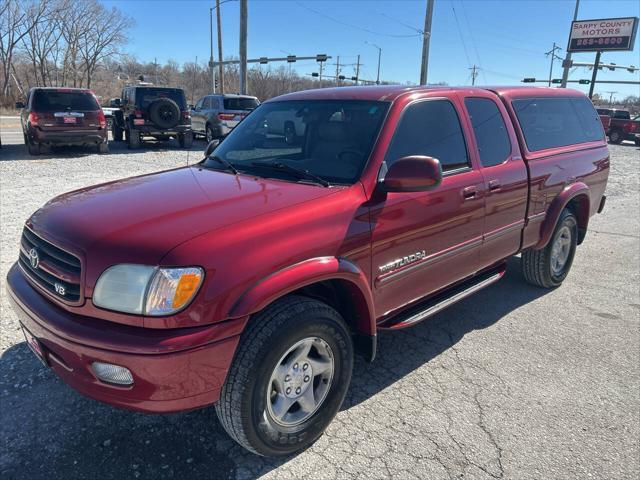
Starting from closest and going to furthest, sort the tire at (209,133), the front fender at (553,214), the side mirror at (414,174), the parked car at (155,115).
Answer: the side mirror at (414,174) < the front fender at (553,214) < the parked car at (155,115) < the tire at (209,133)

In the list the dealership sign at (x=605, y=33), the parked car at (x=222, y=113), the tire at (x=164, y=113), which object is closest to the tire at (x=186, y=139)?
the tire at (x=164, y=113)

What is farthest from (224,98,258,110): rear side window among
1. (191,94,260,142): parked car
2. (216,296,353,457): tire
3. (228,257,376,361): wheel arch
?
(216,296,353,457): tire

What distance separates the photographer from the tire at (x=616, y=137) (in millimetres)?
28641

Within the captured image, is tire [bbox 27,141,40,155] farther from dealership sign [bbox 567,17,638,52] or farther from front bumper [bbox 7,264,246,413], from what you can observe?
dealership sign [bbox 567,17,638,52]

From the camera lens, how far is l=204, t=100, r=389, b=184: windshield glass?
303 centimetres

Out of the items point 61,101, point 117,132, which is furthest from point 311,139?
point 117,132

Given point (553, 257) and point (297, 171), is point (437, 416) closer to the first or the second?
point (297, 171)

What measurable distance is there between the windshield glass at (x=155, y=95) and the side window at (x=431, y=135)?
13494 millimetres

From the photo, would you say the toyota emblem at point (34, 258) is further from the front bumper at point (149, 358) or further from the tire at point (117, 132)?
the tire at point (117, 132)

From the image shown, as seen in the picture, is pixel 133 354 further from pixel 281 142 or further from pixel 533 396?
pixel 533 396

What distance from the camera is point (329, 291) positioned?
2879 millimetres

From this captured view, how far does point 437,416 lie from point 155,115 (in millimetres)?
13955

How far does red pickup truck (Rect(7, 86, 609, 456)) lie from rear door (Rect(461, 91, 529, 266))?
2cm

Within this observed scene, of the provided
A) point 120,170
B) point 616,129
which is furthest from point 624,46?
point 120,170
